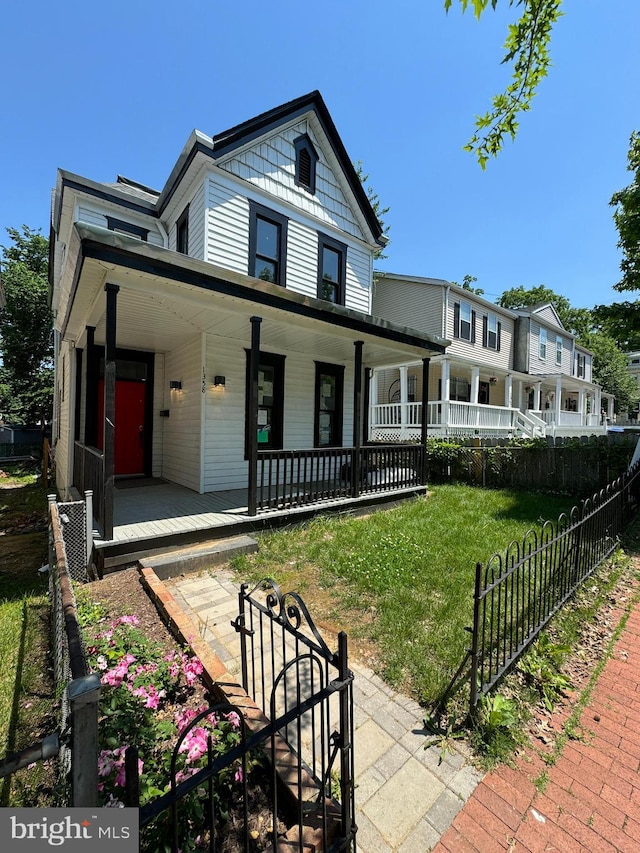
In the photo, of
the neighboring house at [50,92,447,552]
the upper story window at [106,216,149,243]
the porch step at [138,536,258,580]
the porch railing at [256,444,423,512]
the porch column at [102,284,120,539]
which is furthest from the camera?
the upper story window at [106,216,149,243]

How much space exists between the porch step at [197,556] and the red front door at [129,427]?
4615 millimetres

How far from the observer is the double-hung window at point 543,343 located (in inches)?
851

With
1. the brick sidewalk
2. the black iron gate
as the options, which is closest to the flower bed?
the black iron gate

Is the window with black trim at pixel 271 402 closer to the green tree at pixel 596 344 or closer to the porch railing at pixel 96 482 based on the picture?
the porch railing at pixel 96 482

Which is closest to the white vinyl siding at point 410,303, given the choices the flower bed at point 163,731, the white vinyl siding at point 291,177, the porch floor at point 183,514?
the white vinyl siding at point 291,177

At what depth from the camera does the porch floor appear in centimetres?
472

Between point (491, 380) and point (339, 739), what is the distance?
64.0 ft

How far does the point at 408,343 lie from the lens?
8.04 meters

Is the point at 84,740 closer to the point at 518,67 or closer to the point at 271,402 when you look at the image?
the point at 518,67

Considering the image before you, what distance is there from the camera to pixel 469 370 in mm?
17875

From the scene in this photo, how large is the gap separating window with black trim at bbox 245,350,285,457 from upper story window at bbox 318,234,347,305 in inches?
94.5

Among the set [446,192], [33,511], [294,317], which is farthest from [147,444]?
[446,192]

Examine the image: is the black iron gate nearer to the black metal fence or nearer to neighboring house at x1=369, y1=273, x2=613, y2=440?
the black metal fence

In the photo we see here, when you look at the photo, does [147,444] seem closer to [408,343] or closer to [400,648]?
[408,343]
